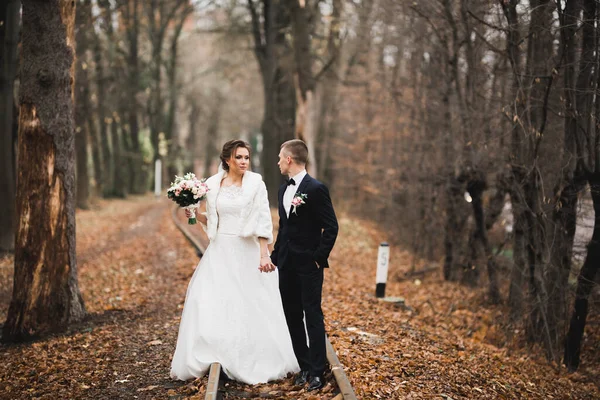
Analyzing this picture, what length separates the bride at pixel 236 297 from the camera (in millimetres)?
5828

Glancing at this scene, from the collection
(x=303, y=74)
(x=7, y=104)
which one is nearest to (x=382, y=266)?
(x=7, y=104)

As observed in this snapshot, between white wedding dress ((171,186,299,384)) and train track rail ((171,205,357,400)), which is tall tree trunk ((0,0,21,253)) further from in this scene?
train track rail ((171,205,357,400))

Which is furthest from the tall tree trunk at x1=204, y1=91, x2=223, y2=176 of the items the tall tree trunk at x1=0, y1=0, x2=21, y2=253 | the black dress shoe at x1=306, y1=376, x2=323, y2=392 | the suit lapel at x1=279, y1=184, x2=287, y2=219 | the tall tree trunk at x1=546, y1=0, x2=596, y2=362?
the black dress shoe at x1=306, y1=376, x2=323, y2=392

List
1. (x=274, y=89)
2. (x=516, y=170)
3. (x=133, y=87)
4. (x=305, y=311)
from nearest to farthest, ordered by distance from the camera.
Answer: (x=305, y=311)
(x=516, y=170)
(x=274, y=89)
(x=133, y=87)

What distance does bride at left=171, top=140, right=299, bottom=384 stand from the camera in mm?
5828

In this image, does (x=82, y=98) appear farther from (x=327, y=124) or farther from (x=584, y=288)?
(x=584, y=288)

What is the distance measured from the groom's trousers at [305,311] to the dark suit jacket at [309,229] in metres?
0.11

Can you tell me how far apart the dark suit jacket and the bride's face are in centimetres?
62

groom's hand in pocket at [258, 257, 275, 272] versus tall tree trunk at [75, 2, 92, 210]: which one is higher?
tall tree trunk at [75, 2, 92, 210]

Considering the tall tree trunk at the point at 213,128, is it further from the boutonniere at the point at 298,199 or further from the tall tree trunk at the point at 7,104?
the boutonniere at the point at 298,199

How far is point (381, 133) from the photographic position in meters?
23.6

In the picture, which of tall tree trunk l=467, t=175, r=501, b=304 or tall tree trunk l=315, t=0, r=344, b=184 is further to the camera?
tall tree trunk l=315, t=0, r=344, b=184

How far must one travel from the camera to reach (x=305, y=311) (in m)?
5.51

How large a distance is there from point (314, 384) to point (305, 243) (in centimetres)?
135
